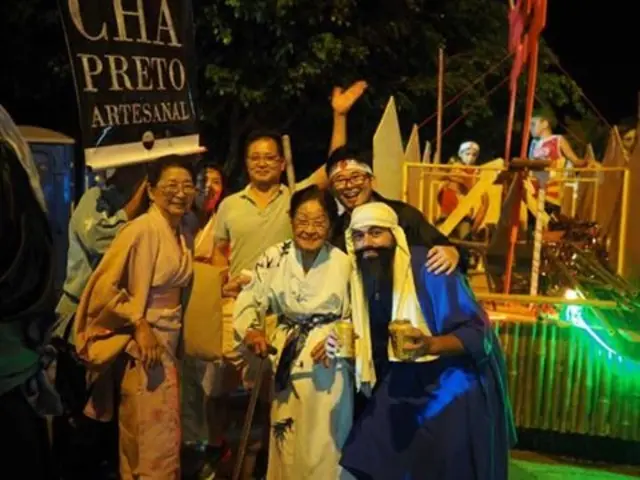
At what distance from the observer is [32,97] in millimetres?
12344

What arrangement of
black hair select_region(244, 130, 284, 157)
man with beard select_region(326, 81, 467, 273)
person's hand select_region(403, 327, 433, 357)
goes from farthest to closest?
black hair select_region(244, 130, 284, 157), man with beard select_region(326, 81, 467, 273), person's hand select_region(403, 327, 433, 357)

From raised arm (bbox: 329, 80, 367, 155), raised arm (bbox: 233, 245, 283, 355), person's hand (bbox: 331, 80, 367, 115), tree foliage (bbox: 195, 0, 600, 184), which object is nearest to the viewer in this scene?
raised arm (bbox: 233, 245, 283, 355)

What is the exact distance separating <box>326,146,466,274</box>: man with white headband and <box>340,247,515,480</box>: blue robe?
0.14 meters

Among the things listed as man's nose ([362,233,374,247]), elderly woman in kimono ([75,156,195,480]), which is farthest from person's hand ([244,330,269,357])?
man's nose ([362,233,374,247])

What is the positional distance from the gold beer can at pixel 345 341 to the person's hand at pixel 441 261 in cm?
39

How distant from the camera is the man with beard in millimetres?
3518

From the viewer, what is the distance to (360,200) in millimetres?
3877

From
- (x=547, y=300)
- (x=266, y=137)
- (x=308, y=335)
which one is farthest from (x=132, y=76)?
(x=547, y=300)

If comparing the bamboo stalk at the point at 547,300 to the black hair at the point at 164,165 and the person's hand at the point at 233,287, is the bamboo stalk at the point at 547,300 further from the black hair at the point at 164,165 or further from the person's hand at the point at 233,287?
the black hair at the point at 164,165

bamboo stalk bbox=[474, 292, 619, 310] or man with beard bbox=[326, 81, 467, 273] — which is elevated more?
man with beard bbox=[326, 81, 467, 273]

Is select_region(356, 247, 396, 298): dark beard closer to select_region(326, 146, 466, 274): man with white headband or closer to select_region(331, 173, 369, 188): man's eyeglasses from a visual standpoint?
select_region(326, 146, 466, 274): man with white headband

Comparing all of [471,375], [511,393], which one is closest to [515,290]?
[511,393]

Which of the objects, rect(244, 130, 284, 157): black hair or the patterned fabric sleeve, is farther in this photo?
rect(244, 130, 284, 157): black hair

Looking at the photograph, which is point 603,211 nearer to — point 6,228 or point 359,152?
point 359,152
